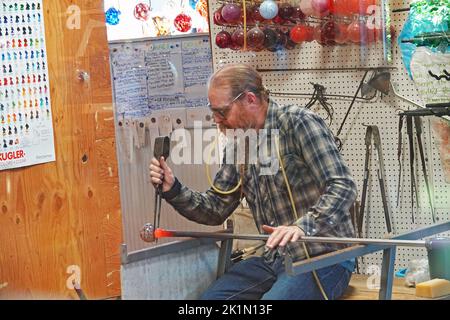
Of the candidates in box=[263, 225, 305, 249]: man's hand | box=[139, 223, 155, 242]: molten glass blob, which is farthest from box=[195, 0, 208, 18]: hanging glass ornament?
box=[263, 225, 305, 249]: man's hand

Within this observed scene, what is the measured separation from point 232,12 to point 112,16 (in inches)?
17.1

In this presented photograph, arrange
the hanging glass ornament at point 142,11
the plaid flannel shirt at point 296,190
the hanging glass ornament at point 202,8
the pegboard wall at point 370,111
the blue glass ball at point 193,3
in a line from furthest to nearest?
the blue glass ball at point 193,3 → the hanging glass ornament at point 202,8 → the hanging glass ornament at point 142,11 → the pegboard wall at point 370,111 → the plaid flannel shirt at point 296,190

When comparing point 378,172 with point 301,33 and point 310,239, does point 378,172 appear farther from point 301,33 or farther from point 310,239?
point 310,239

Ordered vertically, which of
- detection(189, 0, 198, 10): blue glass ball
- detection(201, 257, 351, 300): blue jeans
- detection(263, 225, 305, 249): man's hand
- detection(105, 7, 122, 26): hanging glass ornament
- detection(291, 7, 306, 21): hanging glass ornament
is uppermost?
detection(189, 0, 198, 10): blue glass ball

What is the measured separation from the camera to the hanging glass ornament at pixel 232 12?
2990 mm

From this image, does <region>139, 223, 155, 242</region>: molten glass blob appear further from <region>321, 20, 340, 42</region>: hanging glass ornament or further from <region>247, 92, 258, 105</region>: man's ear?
<region>321, 20, 340, 42</region>: hanging glass ornament

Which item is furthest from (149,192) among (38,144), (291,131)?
(291,131)

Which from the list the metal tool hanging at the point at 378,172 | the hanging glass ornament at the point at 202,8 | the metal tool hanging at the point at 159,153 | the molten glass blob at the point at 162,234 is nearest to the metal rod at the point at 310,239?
the molten glass blob at the point at 162,234

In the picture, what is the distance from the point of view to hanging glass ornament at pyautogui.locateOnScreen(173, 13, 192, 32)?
10.8 feet

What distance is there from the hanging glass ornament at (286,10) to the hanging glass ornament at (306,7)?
0.15 ft

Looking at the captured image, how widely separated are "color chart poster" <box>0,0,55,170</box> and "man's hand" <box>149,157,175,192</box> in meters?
0.58

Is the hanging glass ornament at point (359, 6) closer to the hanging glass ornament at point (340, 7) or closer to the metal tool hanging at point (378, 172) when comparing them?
the hanging glass ornament at point (340, 7)

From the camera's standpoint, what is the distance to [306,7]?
115 inches

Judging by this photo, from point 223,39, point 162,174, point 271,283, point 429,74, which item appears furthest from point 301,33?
point 271,283
